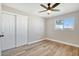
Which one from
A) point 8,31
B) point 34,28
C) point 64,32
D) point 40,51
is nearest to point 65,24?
point 64,32

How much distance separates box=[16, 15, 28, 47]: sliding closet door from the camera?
11.3ft

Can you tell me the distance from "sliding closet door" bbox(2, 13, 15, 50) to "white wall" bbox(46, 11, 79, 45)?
264cm

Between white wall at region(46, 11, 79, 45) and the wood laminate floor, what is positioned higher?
white wall at region(46, 11, 79, 45)

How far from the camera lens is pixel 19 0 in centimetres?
55

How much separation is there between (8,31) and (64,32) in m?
2.91

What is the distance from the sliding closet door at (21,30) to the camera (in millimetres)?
3453

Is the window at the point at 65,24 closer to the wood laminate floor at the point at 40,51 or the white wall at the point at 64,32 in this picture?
the white wall at the point at 64,32

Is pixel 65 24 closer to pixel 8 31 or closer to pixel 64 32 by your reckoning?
pixel 64 32

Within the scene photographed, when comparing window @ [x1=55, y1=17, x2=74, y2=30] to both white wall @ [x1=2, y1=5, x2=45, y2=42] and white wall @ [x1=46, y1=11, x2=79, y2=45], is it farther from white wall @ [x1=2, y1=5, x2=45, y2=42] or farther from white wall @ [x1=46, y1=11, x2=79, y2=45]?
white wall @ [x1=2, y1=5, x2=45, y2=42]

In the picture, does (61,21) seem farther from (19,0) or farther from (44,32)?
(19,0)

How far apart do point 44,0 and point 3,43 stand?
2.81 meters

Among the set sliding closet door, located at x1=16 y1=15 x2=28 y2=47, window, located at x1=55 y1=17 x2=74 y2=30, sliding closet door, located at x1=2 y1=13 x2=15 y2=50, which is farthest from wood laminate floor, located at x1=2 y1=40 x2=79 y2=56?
window, located at x1=55 y1=17 x2=74 y2=30

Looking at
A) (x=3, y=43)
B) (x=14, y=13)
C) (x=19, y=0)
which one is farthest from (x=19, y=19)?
(x=19, y=0)

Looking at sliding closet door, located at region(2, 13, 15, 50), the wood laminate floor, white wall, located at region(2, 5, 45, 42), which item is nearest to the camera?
the wood laminate floor
